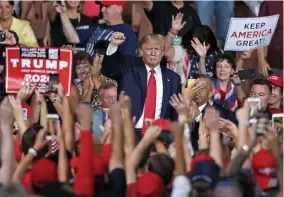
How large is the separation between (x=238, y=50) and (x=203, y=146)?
3.70m

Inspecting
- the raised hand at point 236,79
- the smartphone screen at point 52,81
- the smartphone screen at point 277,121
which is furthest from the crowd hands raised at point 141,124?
the smartphone screen at point 277,121

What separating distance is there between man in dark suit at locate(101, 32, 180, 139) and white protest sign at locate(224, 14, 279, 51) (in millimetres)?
1758

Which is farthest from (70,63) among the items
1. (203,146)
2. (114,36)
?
(203,146)

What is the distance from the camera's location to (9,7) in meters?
14.0

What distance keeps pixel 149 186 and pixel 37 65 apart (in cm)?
358

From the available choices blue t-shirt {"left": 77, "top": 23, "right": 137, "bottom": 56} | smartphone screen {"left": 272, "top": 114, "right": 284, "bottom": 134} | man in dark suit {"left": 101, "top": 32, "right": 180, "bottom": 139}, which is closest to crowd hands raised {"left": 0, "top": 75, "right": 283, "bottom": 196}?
smartphone screen {"left": 272, "top": 114, "right": 284, "bottom": 134}

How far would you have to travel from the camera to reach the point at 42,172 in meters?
9.48

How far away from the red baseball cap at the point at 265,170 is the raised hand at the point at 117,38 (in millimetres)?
3459

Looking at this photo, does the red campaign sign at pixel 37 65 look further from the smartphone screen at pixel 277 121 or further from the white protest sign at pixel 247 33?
the white protest sign at pixel 247 33

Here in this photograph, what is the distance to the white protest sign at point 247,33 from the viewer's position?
46.4ft

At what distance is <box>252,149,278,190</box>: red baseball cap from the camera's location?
9.65m

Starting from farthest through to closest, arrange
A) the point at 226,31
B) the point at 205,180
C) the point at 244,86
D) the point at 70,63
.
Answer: the point at 226,31 < the point at 244,86 < the point at 70,63 < the point at 205,180

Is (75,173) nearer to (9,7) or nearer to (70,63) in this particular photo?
(70,63)

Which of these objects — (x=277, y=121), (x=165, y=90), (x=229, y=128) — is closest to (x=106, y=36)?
(x=165, y=90)
